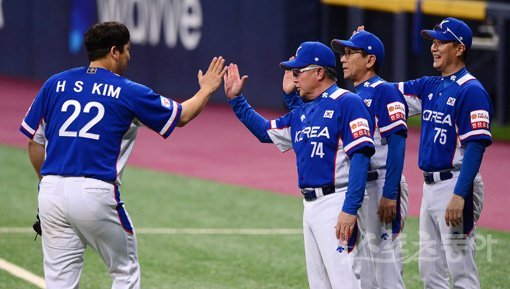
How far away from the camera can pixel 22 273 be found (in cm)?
784

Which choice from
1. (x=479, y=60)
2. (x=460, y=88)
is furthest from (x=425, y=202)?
(x=479, y=60)

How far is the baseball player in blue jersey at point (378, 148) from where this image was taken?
5961mm

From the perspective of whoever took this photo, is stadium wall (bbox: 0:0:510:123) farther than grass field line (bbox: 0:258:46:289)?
Yes

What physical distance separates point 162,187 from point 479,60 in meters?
7.93

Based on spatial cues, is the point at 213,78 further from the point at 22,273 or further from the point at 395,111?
the point at 22,273

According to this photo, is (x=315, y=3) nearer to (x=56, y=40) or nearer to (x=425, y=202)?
(x=56, y=40)

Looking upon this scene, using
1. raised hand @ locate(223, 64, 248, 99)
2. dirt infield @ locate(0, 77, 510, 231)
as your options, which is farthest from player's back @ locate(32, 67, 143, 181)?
dirt infield @ locate(0, 77, 510, 231)

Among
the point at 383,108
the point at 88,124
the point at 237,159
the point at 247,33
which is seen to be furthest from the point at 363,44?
the point at 247,33

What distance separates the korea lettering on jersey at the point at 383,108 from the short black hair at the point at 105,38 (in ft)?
5.17

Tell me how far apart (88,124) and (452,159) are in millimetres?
2208

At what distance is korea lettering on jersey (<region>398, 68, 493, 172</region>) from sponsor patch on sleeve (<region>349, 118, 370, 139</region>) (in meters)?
0.80

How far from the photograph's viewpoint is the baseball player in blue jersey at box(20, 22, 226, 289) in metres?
5.28

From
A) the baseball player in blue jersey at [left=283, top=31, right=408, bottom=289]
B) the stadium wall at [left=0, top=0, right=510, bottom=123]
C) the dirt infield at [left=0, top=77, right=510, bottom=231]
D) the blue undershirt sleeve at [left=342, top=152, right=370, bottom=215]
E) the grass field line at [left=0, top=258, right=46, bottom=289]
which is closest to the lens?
the blue undershirt sleeve at [left=342, top=152, right=370, bottom=215]

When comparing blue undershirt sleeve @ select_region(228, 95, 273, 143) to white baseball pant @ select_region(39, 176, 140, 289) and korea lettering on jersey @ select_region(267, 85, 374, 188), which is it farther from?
white baseball pant @ select_region(39, 176, 140, 289)
